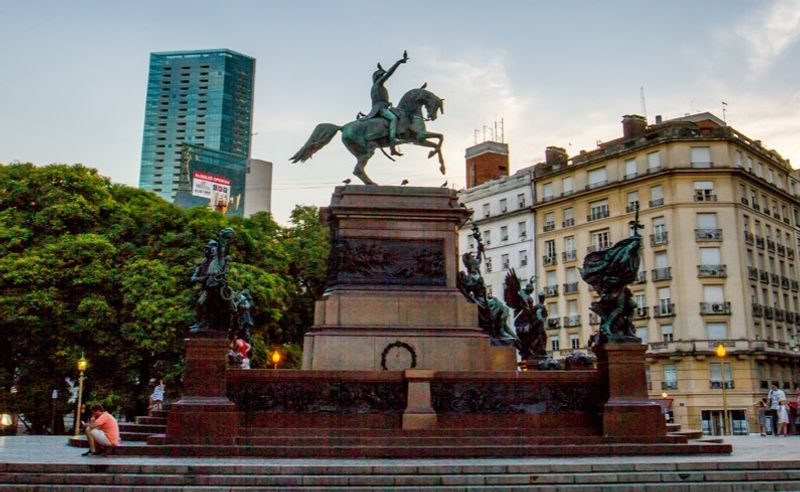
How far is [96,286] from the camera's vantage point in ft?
108

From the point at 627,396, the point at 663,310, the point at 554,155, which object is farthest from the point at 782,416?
the point at 554,155

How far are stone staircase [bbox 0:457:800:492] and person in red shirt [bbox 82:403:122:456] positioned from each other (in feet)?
6.58

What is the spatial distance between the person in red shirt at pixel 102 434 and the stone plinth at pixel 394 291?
4444 millimetres

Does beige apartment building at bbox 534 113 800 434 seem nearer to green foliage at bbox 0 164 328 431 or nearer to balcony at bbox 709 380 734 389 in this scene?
balcony at bbox 709 380 734 389

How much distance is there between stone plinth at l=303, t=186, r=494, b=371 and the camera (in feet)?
57.4

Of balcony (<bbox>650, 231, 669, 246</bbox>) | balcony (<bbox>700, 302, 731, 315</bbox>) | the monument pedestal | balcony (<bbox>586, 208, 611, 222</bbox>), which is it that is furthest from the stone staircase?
balcony (<bbox>586, 208, 611, 222</bbox>)

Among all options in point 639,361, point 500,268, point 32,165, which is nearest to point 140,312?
point 32,165

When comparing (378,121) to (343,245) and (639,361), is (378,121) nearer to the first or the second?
(343,245)

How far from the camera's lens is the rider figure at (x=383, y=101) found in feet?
65.2

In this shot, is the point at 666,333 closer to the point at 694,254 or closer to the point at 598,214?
the point at 694,254

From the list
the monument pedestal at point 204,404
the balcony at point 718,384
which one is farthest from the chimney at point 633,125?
the monument pedestal at point 204,404

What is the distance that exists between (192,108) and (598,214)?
114m

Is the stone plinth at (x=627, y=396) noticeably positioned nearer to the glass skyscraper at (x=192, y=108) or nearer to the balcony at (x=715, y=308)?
the balcony at (x=715, y=308)

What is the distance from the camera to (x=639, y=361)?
1548 centimetres
